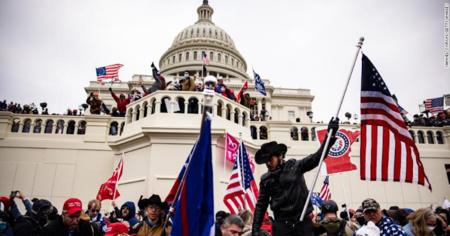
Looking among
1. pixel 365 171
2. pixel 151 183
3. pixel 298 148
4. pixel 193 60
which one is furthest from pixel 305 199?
pixel 193 60

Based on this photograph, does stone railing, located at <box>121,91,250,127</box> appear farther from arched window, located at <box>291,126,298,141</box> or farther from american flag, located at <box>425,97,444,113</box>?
american flag, located at <box>425,97,444,113</box>

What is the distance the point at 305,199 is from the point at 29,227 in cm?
383

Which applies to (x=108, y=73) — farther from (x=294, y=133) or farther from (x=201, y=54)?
(x=201, y=54)

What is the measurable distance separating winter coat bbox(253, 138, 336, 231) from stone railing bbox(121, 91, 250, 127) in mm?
7648

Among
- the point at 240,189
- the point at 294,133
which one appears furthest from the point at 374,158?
the point at 294,133

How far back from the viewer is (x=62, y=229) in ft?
13.8

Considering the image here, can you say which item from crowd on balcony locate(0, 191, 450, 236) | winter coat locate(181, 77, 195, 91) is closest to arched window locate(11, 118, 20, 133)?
winter coat locate(181, 77, 195, 91)

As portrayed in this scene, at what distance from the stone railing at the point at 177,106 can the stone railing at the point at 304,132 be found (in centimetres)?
155

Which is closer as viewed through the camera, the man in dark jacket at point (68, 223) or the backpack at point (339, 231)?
the man in dark jacket at point (68, 223)

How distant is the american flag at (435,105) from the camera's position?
20.3 metres

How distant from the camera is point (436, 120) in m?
16.9

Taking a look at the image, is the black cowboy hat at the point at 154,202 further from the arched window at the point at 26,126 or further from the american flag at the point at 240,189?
the arched window at the point at 26,126

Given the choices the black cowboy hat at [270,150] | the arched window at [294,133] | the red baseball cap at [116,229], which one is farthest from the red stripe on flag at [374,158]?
the arched window at [294,133]

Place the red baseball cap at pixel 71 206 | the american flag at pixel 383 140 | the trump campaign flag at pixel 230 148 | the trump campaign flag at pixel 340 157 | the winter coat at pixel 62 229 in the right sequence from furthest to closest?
1. the trump campaign flag at pixel 230 148
2. the trump campaign flag at pixel 340 157
3. the american flag at pixel 383 140
4. the red baseball cap at pixel 71 206
5. the winter coat at pixel 62 229
